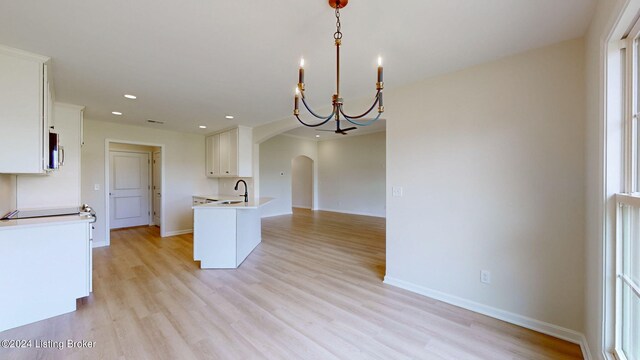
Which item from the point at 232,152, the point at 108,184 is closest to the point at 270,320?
the point at 232,152

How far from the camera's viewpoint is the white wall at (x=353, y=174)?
7.84 m

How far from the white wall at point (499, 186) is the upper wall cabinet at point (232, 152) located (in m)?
3.47

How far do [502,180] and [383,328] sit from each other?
68.0 inches

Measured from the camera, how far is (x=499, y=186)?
2332mm

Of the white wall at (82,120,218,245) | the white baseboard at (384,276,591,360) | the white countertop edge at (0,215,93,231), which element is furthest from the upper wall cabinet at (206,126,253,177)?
the white baseboard at (384,276,591,360)

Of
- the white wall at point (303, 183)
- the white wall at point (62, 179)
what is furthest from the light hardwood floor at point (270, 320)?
the white wall at point (303, 183)

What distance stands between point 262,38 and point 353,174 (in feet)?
21.9

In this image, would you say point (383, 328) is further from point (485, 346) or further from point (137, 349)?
point (137, 349)

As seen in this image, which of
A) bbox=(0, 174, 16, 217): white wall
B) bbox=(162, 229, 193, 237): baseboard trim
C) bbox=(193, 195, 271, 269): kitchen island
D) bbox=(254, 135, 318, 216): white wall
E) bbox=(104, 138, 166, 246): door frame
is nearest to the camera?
bbox=(0, 174, 16, 217): white wall

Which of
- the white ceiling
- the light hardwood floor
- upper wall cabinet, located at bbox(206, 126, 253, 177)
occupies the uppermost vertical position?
the white ceiling

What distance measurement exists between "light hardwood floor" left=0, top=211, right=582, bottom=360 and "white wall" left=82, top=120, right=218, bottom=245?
Result: 5.73 ft

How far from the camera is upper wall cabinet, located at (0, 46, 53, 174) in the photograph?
218 centimetres

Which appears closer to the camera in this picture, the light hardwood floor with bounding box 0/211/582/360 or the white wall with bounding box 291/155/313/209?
the light hardwood floor with bounding box 0/211/582/360

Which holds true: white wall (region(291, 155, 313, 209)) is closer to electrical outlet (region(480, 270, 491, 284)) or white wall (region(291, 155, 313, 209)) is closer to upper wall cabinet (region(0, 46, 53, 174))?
electrical outlet (region(480, 270, 491, 284))
